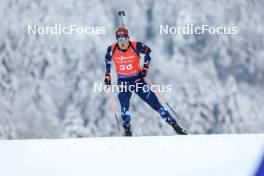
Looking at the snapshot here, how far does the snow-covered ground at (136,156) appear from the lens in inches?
96.3

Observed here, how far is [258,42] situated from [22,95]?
56.4 inches

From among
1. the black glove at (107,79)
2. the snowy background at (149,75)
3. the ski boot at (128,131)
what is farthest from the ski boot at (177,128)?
the black glove at (107,79)

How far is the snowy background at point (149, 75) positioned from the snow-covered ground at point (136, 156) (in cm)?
6

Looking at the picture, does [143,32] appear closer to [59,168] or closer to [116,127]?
[116,127]

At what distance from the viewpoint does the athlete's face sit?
2479 mm

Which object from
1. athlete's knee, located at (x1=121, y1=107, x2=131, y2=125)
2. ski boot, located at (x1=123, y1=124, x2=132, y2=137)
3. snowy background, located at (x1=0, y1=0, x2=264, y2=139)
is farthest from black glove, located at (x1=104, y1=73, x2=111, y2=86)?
ski boot, located at (x1=123, y1=124, x2=132, y2=137)

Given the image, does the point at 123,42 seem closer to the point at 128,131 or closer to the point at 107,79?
the point at 107,79

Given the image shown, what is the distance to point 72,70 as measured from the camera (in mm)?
2453

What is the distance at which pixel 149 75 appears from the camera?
2500 millimetres

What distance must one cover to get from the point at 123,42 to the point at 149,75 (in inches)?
9.8

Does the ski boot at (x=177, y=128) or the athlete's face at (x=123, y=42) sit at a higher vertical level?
the athlete's face at (x=123, y=42)

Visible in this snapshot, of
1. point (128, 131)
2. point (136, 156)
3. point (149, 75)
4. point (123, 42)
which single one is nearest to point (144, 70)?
point (149, 75)

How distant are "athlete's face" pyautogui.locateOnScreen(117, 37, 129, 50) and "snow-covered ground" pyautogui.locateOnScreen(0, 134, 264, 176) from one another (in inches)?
21.4

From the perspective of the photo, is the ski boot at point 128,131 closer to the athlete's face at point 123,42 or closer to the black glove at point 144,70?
the black glove at point 144,70
